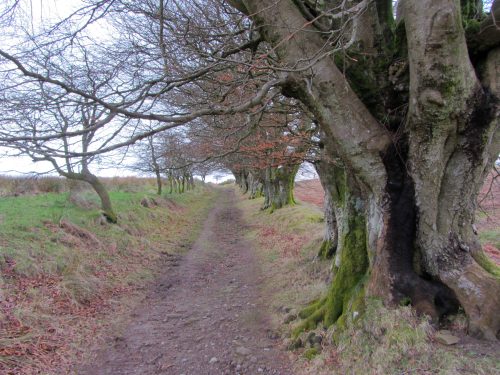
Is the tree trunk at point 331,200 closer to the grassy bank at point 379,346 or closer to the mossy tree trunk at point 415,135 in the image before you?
the grassy bank at point 379,346

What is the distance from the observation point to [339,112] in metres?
3.80

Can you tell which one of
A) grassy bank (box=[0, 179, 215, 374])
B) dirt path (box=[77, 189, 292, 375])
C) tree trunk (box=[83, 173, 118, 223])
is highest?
tree trunk (box=[83, 173, 118, 223])

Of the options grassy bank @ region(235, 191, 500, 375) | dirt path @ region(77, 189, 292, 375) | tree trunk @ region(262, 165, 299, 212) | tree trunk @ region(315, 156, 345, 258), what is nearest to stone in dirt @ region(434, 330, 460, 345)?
grassy bank @ region(235, 191, 500, 375)

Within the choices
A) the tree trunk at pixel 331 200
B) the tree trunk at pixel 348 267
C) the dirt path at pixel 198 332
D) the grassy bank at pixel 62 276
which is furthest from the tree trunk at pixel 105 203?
the tree trunk at pixel 348 267

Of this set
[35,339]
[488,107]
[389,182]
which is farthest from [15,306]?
[488,107]

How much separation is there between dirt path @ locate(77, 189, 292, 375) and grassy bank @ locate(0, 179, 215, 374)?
501 mm

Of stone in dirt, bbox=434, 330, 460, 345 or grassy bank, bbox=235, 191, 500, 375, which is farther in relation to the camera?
stone in dirt, bbox=434, 330, 460, 345

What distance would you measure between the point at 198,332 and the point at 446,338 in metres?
3.52

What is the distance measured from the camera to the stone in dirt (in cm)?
336

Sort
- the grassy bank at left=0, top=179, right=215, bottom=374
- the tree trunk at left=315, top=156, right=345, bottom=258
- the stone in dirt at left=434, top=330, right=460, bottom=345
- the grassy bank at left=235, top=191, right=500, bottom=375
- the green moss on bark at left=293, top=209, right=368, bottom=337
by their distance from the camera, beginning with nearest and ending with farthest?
1. the grassy bank at left=235, top=191, right=500, bottom=375
2. the stone in dirt at left=434, top=330, right=460, bottom=345
3. the grassy bank at left=0, top=179, right=215, bottom=374
4. the green moss on bark at left=293, top=209, right=368, bottom=337
5. the tree trunk at left=315, top=156, right=345, bottom=258

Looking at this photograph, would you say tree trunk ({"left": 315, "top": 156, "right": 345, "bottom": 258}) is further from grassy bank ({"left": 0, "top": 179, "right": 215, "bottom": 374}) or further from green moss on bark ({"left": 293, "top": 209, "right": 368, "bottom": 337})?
grassy bank ({"left": 0, "top": 179, "right": 215, "bottom": 374})

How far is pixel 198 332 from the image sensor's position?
5.38 m

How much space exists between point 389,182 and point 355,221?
1.23 metres

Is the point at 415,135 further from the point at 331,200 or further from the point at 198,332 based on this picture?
the point at 198,332
